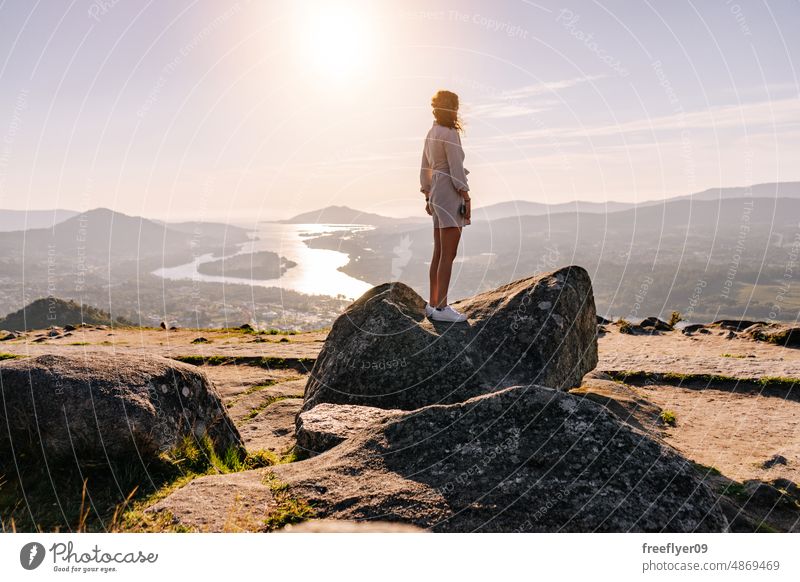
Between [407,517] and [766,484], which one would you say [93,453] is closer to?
[407,517]

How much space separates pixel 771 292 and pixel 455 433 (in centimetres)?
12022

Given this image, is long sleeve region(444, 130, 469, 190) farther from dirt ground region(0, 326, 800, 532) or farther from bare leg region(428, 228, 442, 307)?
dirt ground region(0, 326, 800, 532)

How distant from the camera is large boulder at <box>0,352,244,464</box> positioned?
5879mm

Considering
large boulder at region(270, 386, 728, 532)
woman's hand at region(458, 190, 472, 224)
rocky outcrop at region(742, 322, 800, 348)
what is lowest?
rocky outcrop at region(742, 322, 800, 348)

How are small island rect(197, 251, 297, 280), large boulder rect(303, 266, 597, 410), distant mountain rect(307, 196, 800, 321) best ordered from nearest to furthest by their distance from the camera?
large boulder rect(303, 266, 597, 410) < distant mountain rect(307, 196, 800, 321) < small island rect(197, 251, 297, 280)

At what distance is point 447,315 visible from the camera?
9875 millimetres

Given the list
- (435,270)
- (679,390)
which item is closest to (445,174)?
(435,270)

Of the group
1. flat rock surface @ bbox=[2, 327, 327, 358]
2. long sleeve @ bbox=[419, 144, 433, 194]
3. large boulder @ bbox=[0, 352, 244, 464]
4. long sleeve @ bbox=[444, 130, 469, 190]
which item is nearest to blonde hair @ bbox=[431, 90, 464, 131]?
long sleeve @ bbox=[444, 130, 469, 190]

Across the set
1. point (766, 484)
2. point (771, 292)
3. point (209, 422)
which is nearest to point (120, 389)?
point (209, 422)

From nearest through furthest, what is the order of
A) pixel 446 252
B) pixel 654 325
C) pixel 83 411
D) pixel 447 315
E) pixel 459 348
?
pixel 83 411 < pixel 459 348 < pixel 446 252 < pixel 447 315 < pixel 654 325

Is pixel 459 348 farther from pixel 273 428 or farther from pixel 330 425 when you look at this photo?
pixel 273 428

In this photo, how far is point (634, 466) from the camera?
15.8 ft
